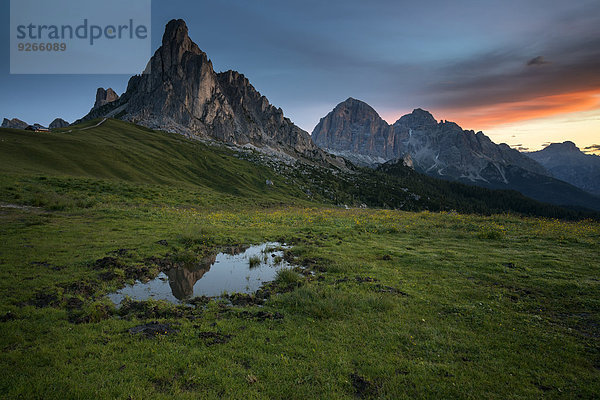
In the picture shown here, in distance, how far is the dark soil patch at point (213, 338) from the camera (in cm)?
932

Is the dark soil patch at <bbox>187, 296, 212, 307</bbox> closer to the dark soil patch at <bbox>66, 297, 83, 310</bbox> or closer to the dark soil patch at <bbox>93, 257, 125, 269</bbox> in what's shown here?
the dark soil patch at <bbox>66, 297, 83, 310</bbox>

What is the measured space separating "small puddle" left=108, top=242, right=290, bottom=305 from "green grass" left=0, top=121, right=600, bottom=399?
1.07 meters

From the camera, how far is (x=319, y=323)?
10.8 meters

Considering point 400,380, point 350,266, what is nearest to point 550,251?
point 350,266

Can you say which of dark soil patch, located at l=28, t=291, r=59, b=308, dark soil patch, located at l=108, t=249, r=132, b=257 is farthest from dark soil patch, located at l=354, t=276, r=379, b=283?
dark soil patch, located at l=108, t=249, r=132, b=257

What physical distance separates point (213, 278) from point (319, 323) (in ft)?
28.2

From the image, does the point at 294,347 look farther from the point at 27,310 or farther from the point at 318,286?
the point at 27,310

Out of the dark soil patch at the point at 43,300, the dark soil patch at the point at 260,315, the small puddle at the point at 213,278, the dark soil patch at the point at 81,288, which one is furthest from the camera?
the small puddle at the point at 213,278

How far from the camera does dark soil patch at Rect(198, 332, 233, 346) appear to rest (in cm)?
932

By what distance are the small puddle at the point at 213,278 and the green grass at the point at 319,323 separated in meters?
1.07

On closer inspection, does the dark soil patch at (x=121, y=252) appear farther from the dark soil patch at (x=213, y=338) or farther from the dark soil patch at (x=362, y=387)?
the dark soil patch at (x=362, y=387)

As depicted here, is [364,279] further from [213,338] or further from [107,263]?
[107,263]

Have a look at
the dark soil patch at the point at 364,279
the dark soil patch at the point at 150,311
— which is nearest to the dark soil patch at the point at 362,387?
the dark soil patch at the point at 150,311

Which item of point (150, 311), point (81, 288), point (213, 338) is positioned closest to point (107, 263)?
point (81, 288)
